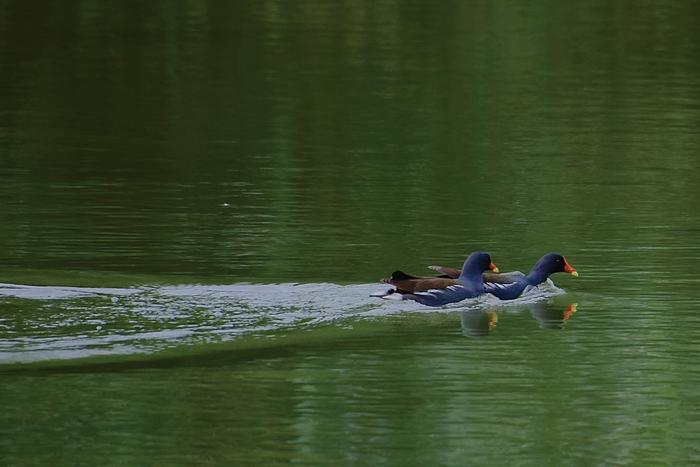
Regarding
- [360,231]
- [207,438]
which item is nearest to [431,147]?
[360,231]

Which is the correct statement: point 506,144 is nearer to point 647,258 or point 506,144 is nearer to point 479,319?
point 647,258

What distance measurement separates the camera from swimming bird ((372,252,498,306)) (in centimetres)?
1568

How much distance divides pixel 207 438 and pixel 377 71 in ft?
90.7

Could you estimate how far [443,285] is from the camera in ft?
52.4

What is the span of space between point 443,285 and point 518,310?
2.51ft

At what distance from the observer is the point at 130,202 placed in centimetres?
2150

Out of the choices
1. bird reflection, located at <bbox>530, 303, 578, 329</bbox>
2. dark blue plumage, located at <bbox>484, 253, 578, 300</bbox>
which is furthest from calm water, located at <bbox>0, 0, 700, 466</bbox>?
dark blue plumage, located at <bbox>484, 253, 578, 300</bbox>

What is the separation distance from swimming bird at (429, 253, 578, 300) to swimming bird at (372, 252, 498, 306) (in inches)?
5.4

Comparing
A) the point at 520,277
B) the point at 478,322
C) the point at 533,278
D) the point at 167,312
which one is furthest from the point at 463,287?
the point at 167,312

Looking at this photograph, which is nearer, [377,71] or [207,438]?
[207,438]

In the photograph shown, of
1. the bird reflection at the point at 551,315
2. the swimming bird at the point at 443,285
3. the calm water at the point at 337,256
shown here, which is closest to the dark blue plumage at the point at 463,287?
the swimming bird at the point at 443,285

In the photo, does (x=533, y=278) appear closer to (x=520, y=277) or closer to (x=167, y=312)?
(x=520, y=277)

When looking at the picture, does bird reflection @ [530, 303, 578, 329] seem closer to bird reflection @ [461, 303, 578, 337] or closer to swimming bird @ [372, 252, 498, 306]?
bird reflection @ [461, 303, 578, 337]

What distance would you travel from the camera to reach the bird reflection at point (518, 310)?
15.2m
